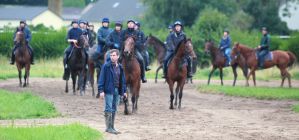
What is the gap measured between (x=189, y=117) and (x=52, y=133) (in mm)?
A: 7032

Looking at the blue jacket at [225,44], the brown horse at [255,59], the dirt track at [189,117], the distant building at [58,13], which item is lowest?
the dirt track at [189,117]

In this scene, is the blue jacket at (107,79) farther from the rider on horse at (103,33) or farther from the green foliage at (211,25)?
the green foliage at (211,25)

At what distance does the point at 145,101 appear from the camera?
27.3 meters

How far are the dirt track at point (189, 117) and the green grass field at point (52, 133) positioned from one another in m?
0.55

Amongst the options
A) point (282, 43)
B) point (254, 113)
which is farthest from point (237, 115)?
point (282, 43)

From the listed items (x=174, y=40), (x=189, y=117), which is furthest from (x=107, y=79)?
(x=174, y=40)

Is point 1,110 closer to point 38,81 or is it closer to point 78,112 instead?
point 78,112

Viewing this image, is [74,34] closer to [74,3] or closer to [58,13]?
[58,13]

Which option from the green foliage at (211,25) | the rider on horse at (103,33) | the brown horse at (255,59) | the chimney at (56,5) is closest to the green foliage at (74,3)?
the chimney at (56,5)

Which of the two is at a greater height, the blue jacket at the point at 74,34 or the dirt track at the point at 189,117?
the blue jacket at the point at 74,34

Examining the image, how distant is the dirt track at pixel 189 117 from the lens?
17734mm

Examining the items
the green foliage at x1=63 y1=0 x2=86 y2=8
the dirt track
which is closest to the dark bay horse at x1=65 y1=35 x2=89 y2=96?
the dirt track

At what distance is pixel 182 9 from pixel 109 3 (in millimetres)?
42038

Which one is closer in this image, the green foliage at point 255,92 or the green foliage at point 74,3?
the green foliage at point 255,92
